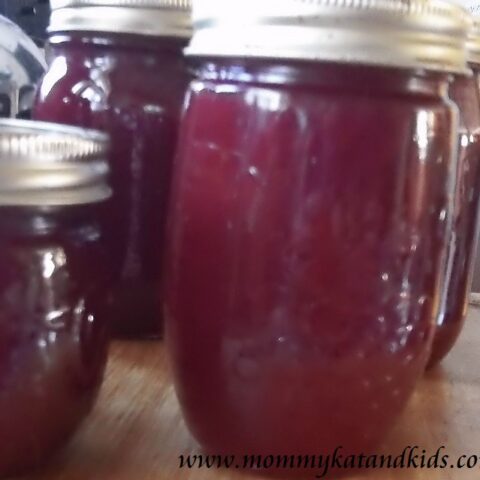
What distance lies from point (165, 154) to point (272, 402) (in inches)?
8.2

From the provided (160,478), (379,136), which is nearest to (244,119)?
(379,136)

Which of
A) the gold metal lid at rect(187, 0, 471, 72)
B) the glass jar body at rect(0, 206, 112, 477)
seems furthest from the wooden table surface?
the gold metal lid at rect(187, 0, 471, 72)

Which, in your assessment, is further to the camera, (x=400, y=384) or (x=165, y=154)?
(x=165, y=154)

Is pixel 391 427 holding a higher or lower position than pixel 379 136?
lower

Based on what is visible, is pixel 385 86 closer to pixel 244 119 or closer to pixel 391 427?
pixel 244 119

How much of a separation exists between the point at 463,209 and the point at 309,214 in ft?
0.63

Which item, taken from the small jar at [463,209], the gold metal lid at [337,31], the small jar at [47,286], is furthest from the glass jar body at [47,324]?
the small jar at [463,209]

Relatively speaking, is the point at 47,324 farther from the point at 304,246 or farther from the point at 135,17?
the point at 135,17

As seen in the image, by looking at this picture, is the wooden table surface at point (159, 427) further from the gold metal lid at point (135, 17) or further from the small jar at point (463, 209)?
the gold metal lid at point (135, 17)

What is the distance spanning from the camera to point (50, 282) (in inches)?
16.0

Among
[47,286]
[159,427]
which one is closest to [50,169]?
[47,286]

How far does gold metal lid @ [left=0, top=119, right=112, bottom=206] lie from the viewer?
0.39 meters

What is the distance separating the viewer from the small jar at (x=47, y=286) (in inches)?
15.6

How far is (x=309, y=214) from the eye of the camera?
406 mm
